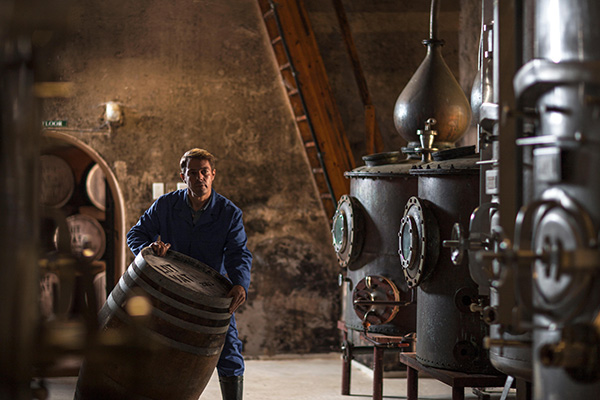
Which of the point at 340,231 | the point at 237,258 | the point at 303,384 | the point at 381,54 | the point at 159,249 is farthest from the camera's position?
the point at 381,54

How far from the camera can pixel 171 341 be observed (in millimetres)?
3822

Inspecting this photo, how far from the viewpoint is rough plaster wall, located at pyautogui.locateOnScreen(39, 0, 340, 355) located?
7.61 meters

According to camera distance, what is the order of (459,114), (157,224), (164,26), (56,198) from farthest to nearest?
(56,198) < (164,26) < (459,114) < (157,224)

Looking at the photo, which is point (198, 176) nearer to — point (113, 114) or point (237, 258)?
point (237, 258)

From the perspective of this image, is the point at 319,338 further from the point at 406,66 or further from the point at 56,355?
the point at 56,355

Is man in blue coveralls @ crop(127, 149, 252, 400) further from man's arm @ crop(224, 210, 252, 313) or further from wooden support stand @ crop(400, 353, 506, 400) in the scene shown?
wooden support stand @ crop(400, 353, 506, 400)

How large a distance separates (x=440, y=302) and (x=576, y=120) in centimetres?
239

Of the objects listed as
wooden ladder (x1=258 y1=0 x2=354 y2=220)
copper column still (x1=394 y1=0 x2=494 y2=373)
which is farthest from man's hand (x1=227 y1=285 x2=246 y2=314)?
wooden ladder (x1=258 y1=0 x2=354 y2=220)

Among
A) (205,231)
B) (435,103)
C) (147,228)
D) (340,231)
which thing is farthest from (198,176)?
(435,103)

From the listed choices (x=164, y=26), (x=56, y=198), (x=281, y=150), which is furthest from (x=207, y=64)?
(x=56, y=198)

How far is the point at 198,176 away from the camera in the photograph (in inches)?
190

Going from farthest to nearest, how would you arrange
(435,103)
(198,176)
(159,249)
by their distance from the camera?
(435,103) → (198,176) → (159,249)

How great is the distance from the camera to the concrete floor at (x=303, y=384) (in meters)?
6.20

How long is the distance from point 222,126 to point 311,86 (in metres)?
1.02
